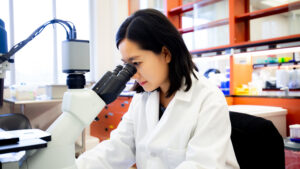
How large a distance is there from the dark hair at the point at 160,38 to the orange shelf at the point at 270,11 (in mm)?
1943

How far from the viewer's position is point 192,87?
899 mm

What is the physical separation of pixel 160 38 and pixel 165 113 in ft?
0.87

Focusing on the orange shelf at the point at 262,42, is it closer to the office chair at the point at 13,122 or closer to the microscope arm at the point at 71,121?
the office chair at the point at 13,122

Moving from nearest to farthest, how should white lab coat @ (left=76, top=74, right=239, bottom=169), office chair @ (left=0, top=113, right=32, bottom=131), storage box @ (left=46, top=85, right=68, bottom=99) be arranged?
white lab coat @ (left=76, top=74, right=239, bottom=169), office chair @ (left=0, top=113, right=32, bottom=131), storage box @ (left=46, top=85, right=68, bottom=99)

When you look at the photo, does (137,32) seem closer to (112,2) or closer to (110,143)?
(110,143)

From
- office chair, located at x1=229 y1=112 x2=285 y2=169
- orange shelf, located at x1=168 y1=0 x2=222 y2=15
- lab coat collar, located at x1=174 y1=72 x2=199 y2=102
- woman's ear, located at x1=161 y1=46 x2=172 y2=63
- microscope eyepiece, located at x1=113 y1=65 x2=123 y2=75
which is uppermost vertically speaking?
orange shelf, located at x1=168 y1=0 x2=222 y2=15

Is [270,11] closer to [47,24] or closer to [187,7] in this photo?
[187,7]

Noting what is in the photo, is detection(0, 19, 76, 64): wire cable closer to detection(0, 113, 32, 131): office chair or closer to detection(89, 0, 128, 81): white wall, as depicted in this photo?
detection(0, 113, 32, 131): office chair

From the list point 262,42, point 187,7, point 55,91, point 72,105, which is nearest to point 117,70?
point 72,105

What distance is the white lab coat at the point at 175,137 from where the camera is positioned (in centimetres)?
71

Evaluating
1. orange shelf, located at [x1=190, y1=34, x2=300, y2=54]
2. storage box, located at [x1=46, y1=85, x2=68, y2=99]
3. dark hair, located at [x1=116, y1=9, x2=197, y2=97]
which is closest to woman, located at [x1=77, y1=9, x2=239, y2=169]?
dark hair, located at [x1=116, y1=9, x2=197, y2=97]

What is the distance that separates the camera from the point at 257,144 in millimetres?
734

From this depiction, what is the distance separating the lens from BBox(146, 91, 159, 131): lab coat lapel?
943mm

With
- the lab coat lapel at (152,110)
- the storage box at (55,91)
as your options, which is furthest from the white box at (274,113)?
the storage box at (55,91)
